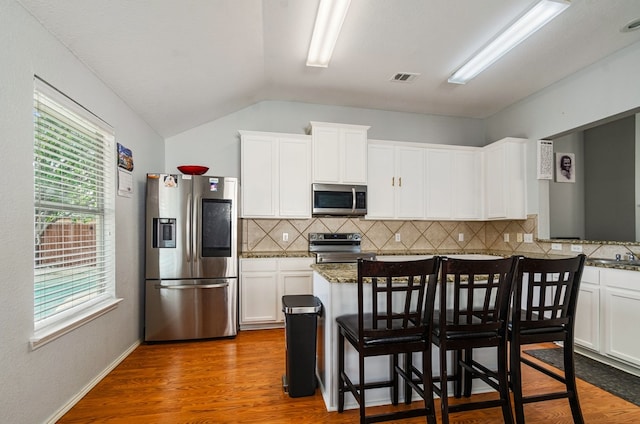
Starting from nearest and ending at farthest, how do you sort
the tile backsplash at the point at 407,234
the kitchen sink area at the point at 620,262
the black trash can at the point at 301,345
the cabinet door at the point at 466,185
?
the black trash can at the point at 301,345 → the kitchen sink area at the point at 620,262 → the tile backsplash at the point at 407,234 → the cabinet door at the point at 466,185

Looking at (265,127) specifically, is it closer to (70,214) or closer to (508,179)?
(70,214)

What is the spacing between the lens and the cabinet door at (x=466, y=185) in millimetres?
4457

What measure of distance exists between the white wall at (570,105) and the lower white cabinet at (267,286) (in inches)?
119

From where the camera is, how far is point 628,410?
2.09m

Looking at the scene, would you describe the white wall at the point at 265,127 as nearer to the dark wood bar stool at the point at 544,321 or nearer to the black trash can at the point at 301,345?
the black trash can at the point at 301,345

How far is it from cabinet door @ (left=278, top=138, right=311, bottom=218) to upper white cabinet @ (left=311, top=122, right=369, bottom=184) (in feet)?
0.42

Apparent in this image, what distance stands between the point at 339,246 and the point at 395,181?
1.16 metres

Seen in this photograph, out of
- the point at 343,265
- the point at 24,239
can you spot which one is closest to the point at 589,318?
the point at 343,265

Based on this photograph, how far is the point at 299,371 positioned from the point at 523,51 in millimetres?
3440

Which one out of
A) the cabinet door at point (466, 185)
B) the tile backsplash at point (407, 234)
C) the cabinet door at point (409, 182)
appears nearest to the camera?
the tile backsplash at point (407, 234)

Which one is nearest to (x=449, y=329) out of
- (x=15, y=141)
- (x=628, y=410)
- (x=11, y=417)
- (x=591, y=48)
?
(x=628, y=410)

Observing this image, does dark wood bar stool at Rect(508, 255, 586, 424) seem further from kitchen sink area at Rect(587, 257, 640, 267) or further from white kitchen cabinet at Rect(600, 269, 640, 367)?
kitchen sink area at Rect(587, 257, 640, 267)

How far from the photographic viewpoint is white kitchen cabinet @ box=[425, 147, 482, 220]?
4.39 meters

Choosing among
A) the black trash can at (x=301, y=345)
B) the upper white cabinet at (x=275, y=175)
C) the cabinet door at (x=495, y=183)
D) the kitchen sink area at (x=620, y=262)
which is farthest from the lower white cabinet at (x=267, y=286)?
the kitchen sink area at (x=620, y=262)
